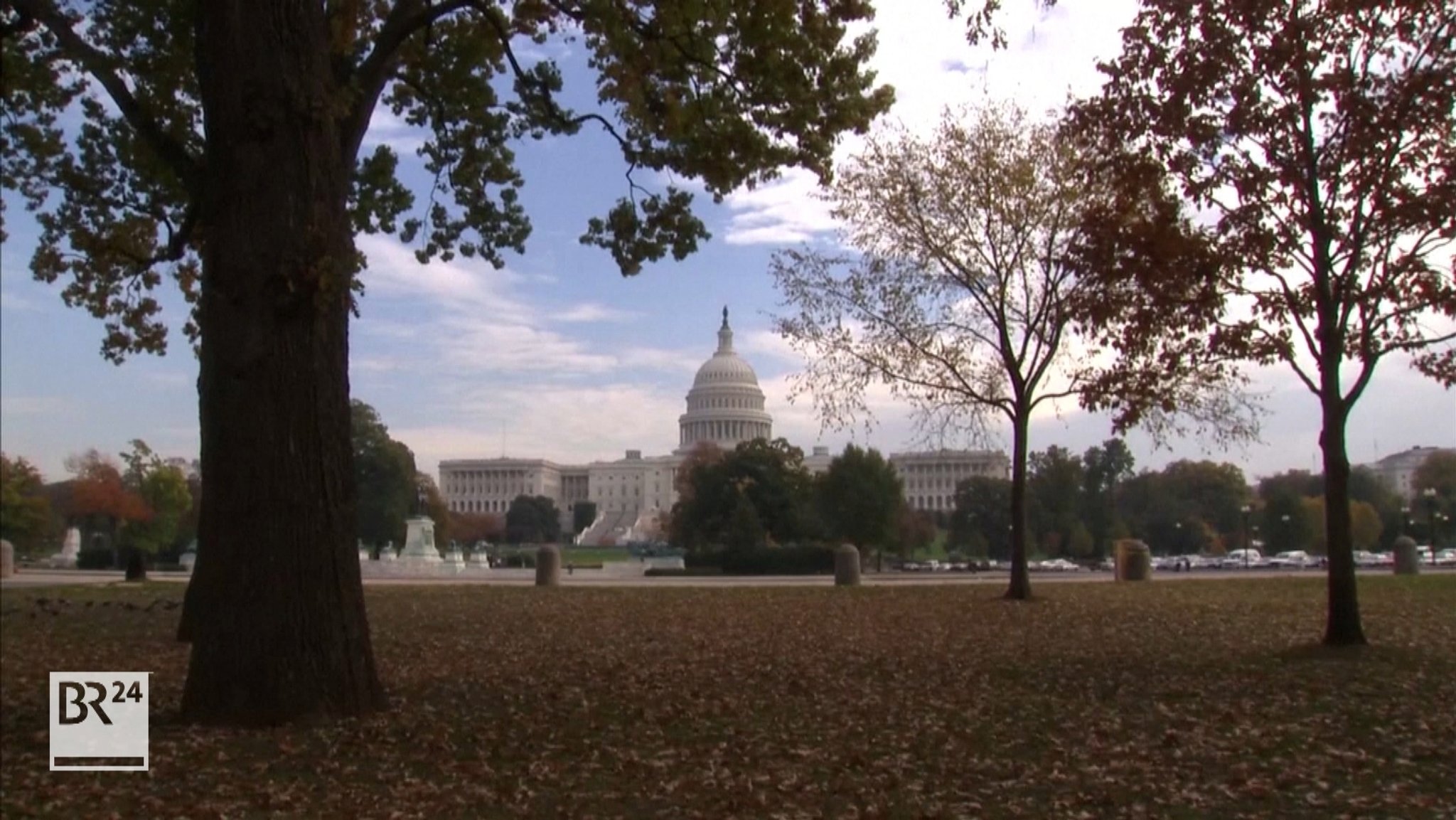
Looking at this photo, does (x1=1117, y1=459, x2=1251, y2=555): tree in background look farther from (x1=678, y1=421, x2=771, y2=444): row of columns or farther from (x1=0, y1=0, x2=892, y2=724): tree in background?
(x1=0, y1=0, x2=892, y2=724): tree in background

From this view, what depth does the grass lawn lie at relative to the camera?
7082 mm

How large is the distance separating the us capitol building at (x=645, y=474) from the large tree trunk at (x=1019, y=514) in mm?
86952

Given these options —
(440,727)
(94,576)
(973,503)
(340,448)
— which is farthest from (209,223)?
(973,503)

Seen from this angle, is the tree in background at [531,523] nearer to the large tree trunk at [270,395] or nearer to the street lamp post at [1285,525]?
the street lamp post at [1285,525]

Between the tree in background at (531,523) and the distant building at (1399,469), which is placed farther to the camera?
the tree in background at (531,523)

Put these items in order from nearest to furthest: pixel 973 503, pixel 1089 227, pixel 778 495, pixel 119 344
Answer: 1. pixel 1089 227
2. pixel 119 344
3. pixel 778 495
4. pixel 973 503

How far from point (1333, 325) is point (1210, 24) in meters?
3.44

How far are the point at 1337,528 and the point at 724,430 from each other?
411 feet

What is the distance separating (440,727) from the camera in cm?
930

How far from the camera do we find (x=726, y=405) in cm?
13962

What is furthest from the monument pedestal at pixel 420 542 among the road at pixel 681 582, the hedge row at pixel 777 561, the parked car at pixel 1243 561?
the parked car at pixel 1243 561

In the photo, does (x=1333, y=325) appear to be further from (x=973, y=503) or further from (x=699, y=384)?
(x=699, y=384)

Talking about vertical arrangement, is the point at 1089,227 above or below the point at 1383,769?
above

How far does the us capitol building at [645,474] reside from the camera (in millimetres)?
137375
